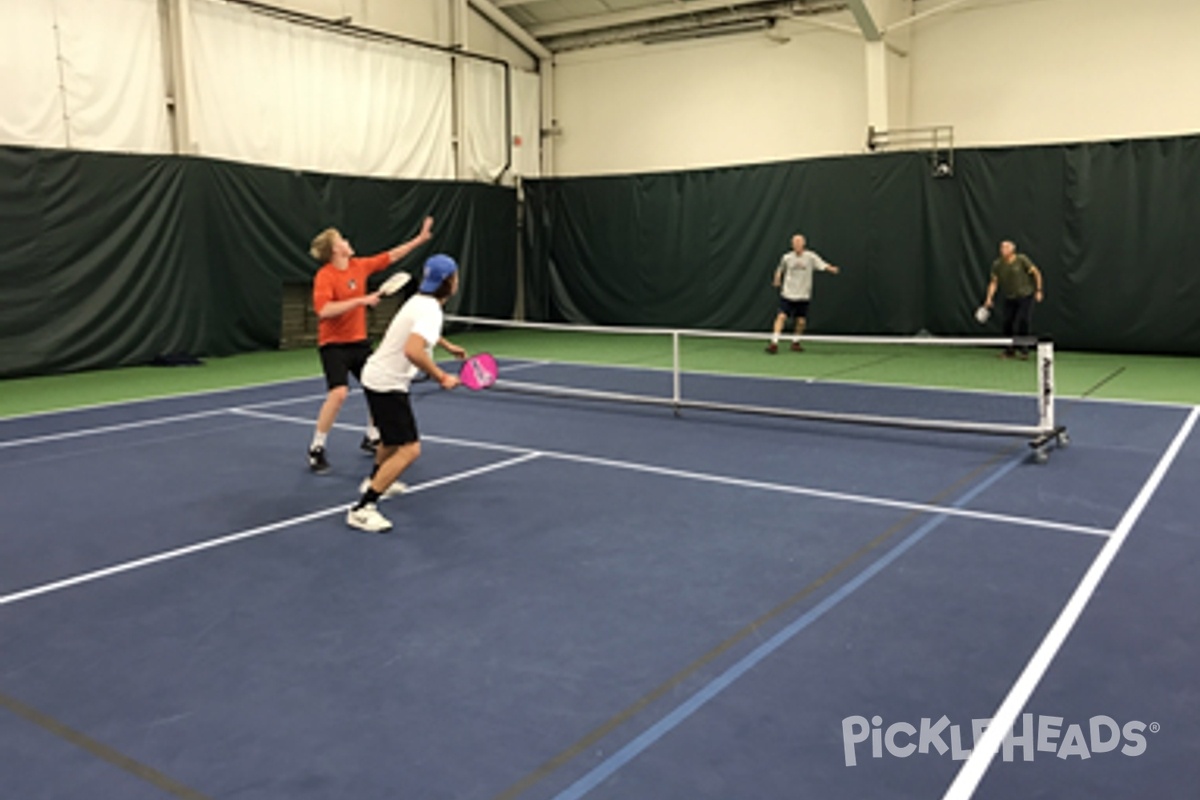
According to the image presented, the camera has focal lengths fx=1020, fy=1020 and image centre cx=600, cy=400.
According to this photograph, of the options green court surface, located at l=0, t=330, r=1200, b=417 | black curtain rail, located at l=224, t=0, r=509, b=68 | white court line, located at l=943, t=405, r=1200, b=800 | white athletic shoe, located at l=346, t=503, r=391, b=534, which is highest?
black curtain rail, located at l=224, t=0, r=509, b=68

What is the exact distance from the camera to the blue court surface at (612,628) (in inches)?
125

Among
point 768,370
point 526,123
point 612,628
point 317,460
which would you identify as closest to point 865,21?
point 768,370

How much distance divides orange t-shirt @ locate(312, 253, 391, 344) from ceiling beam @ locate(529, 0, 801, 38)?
12893mm

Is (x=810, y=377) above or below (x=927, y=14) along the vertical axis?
below

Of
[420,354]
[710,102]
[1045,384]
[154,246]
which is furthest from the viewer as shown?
[710,102]

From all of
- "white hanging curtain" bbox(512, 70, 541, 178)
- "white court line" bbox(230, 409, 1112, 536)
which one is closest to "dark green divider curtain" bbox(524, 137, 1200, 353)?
"white hanging curtain" bbox(512, 70, 541, 178)

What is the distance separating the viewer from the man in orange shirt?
725 cm

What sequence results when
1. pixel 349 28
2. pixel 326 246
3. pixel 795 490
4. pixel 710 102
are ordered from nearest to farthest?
1. pixel 795 490
2. pixel 326 246
3. pixel 349 28
4. pixel 710 102

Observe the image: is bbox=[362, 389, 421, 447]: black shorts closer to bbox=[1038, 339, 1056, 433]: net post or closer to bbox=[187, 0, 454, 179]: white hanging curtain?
bbox=[1038, 339, 1056, 433]: net post

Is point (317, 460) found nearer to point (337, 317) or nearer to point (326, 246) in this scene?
point (337, 317)

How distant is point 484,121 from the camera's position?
795 inches

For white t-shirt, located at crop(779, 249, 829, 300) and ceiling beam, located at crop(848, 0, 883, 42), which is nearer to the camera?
white t-shirt, located at crop(779, 249, 829, 300)

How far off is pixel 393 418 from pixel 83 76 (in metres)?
11.2

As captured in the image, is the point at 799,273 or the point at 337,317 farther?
the point at 799,273
